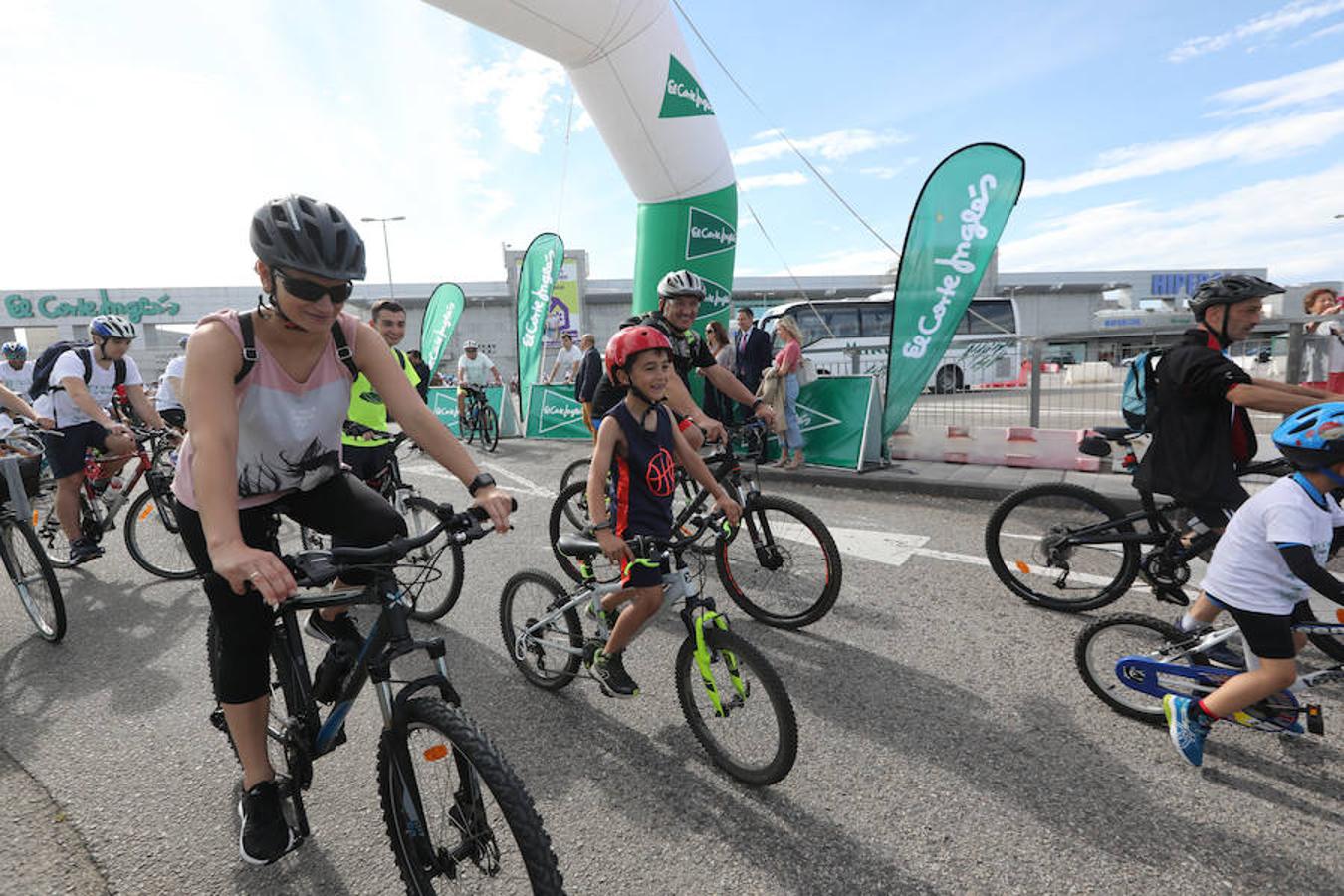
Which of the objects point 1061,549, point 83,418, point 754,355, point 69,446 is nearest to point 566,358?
point 754,355

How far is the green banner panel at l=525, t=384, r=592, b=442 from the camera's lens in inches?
486

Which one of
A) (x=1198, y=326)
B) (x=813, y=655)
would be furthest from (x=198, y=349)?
(x=1198, y=326)

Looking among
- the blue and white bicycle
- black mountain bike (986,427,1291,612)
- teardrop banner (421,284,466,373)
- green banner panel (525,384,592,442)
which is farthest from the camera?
teardrop banner (421,284,466,373)

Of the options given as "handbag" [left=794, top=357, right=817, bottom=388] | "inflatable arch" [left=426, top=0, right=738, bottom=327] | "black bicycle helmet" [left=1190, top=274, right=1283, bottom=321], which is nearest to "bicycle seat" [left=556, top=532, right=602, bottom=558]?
"black bicycle helmet" [left=1190, top=274, right=1283, bottom=321]

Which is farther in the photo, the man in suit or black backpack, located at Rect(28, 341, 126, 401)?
the man in suit

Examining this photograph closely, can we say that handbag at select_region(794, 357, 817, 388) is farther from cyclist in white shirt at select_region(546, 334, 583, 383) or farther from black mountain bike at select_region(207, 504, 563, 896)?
black mountain bike at select_region(207, 504, 563, 896)

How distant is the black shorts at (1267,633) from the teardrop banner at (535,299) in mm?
11627

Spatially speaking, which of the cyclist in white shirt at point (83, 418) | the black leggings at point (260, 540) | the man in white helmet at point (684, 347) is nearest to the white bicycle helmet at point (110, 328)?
the cyclist in white shirt at point (83, 418)

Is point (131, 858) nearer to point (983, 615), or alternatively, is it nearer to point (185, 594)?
point (185, 594)

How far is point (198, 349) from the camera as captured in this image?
5.95ft

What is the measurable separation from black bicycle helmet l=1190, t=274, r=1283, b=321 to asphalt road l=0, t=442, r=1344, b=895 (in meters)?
1.74

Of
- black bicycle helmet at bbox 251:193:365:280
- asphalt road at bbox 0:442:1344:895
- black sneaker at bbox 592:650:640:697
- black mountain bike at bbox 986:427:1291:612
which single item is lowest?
asphalt road at bbox 0:442:1344:895

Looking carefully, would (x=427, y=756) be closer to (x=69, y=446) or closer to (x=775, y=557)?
(x=775, y=557)

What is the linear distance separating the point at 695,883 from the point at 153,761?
2.49m
